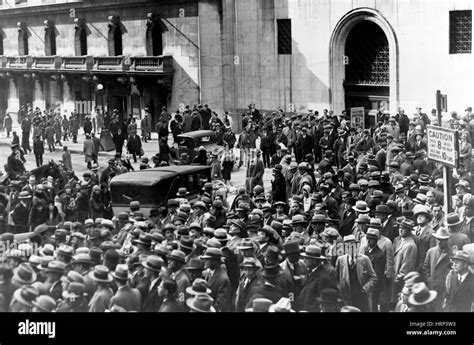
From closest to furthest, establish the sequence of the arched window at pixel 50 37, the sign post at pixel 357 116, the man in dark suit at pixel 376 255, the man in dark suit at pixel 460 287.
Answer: the man in dark suit at pixel 460 287
the man in dark suit at pixel 376 255
the arched window at pixel 50 37
the sign post at pixel 357 116

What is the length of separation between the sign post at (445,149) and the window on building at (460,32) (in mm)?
12748

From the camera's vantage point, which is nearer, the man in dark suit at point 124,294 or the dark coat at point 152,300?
the man in dark suit at point 124,294

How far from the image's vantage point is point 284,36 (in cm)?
3288

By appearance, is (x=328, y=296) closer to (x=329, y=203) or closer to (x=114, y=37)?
(x=329, y=203)

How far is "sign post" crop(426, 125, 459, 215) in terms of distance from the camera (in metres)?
12.9

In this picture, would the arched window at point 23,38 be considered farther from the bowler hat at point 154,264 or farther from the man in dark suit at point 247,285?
the man in dark suit at point 247,285

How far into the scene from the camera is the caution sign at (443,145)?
1286cm

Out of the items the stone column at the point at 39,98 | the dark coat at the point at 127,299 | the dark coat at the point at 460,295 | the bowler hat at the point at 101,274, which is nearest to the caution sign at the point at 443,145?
the dark coat at the point at 460,295

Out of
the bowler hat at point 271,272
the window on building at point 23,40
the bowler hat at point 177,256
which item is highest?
the window on building at point 23,40

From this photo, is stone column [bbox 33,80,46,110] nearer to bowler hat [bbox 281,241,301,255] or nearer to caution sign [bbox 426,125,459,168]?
bowler hat [bbox 281,241,301,255]

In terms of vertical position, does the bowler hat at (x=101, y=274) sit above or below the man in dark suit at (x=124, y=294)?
above
